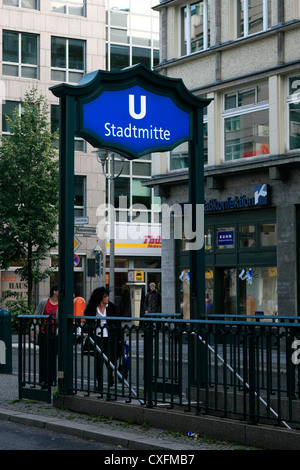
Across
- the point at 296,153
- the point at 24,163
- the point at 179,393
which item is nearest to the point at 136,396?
the point at 179,393

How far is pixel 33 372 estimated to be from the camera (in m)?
11.4

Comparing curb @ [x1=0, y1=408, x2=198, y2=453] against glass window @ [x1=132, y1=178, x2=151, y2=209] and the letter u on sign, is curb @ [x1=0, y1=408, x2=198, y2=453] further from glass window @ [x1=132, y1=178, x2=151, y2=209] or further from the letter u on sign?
glass window @ [x1=132, y1=178, x2=151, y2=209]

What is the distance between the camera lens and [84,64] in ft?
140

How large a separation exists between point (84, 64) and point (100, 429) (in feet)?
115

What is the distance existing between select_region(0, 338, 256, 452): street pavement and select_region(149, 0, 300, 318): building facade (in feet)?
41.1

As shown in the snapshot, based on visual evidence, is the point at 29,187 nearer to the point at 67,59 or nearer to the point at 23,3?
the point at 67,59

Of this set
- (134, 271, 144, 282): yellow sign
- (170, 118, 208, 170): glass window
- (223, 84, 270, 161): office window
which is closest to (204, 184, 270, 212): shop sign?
(223, 84, 270, 161): office window

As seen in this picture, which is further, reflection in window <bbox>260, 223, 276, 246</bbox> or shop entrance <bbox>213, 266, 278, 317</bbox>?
shop entrance <bbox>213, 266, 278, 317</bbox>

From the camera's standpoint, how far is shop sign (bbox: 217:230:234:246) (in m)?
24.5

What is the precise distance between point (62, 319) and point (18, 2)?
107 ft

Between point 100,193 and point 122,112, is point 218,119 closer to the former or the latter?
point 122,112

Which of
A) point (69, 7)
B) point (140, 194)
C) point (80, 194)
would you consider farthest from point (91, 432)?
point (69, 7)

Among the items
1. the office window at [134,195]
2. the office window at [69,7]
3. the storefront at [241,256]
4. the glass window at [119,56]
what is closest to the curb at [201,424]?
the storefront at [241,256]

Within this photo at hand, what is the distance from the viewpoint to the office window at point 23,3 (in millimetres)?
40531
